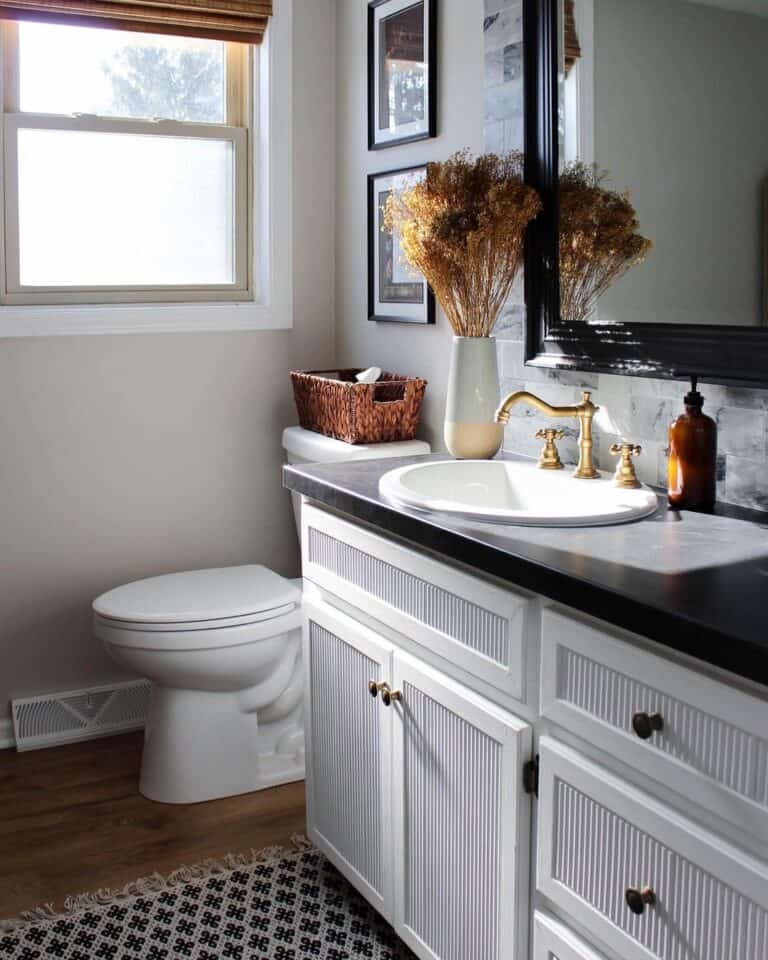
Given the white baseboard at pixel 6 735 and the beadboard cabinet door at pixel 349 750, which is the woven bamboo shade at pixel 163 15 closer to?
the beadboard cabinet door at pixel 349 750

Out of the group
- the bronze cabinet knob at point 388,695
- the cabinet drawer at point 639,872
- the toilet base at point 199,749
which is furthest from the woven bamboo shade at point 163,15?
the cabinet drawer at point 639,872

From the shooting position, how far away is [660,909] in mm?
1421

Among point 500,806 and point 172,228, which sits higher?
point 172,228

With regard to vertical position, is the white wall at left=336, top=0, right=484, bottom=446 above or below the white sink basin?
above

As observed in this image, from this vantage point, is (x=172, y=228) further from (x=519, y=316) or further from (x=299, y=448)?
(x=519, y=316)

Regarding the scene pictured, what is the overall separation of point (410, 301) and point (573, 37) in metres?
0.85

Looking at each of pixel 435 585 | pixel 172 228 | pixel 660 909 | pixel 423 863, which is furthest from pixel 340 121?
pixel 660 909

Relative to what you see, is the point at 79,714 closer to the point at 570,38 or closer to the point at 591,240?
the point at 591,240

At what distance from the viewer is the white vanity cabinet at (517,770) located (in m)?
1.33

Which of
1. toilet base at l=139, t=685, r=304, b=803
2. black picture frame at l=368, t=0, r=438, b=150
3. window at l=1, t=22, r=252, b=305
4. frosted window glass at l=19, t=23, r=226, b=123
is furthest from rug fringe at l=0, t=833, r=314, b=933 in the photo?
frosted window glass at l=19, t=23, r=226, b=123

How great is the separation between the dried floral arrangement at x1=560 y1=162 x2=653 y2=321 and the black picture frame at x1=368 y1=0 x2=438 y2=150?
589mm

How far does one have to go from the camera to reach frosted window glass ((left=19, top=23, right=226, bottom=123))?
2.97 meters

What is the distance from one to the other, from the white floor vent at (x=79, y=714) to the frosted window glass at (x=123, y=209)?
1.10m

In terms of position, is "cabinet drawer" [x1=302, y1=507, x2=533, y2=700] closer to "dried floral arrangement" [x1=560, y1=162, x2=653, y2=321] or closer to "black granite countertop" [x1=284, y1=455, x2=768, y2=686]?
"black granite countertop" [x1=284, y1=455, x2=768, y2=686]
